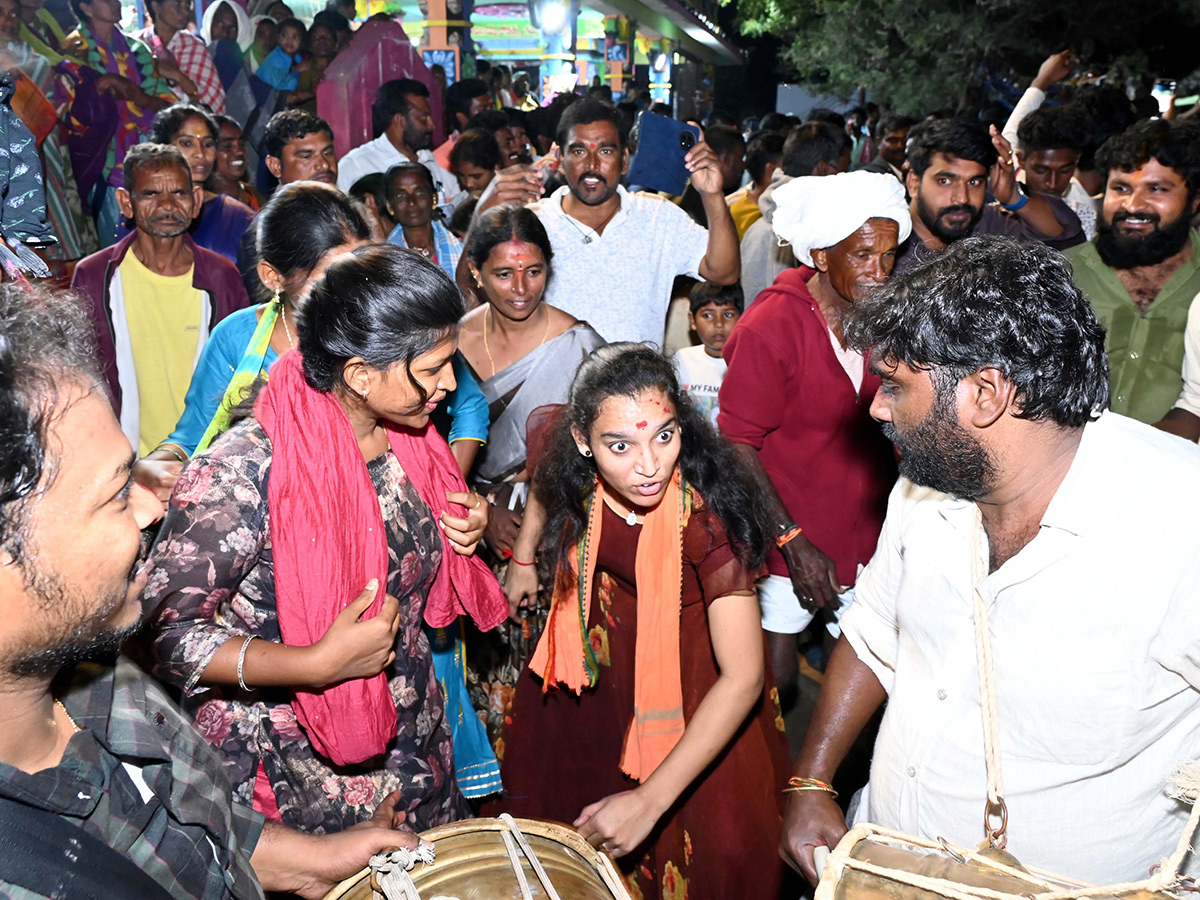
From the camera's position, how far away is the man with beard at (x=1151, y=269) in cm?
353

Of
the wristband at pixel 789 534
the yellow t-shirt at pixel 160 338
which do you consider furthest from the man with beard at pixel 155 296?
the wristband at pixel 789 534

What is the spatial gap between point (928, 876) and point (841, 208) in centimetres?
231

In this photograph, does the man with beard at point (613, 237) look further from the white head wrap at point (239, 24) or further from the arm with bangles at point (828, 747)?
the white head wrap at point (239, 24)

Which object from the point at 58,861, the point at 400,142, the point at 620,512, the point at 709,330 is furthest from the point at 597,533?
the point at 400,142

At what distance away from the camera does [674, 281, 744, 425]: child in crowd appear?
14.8ft

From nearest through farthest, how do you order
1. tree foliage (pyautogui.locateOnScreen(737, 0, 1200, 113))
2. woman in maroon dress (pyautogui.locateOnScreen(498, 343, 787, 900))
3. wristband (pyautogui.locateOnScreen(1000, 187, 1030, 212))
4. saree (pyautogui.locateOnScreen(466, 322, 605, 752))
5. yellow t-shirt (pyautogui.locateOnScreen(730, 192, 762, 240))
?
woman in maroon dress (pyautogui.locateOnScreen(498, 343, 787, 900)) < saree (pyautogui.locateOnScreen(466, 322, 605, 752)) < wristband (pyautogui.locateOnScreen(1000, 187, 1030, 212)) < yellow t-shirt (pyautogui.locateOnScreen(730, 192, 762, 240)) < tree foliage (pyautogui.locateOnScreen(737, 0, 1200, 113))

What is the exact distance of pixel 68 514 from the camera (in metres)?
1.14

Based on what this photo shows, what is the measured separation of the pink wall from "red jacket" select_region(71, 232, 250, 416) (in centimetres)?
381

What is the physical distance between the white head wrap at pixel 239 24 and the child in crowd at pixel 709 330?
4.78 meters

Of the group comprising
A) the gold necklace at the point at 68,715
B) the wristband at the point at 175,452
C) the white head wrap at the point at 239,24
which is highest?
the white head wrap at the point at 239,24

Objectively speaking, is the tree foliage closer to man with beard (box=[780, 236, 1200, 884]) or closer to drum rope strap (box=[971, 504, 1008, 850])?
man with beard (box=[780, 236, 1200, 884])

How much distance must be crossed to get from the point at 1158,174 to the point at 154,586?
11.5 feet

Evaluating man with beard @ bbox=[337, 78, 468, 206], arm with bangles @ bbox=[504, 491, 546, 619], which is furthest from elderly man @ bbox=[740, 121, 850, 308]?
arm with bangles @ bbox=[504, 491, 546, 619]

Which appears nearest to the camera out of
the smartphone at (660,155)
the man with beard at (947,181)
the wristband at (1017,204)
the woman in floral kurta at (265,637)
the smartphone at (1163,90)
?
the woman in floral kurta at (265,637)
